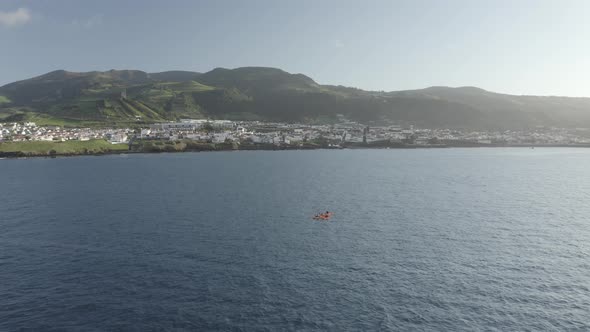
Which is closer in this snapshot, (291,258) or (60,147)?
(291,258)

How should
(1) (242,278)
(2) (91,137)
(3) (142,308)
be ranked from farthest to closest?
(2) (91,137) < (1) (242,278) < (3) (142,308)

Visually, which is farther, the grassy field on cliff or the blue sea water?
the grassy field on cliff

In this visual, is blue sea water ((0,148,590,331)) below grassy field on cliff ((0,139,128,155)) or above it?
below

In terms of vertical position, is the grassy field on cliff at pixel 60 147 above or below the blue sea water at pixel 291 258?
above

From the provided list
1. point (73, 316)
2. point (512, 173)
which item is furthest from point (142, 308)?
point (512, 173)

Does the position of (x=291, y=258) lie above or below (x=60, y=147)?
below

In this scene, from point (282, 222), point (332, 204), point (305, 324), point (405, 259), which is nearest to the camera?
point (305, 324)

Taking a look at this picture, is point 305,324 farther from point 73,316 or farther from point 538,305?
point 538,305

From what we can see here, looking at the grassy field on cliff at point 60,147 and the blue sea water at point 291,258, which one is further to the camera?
the grassy field on cliff at point 60,147
